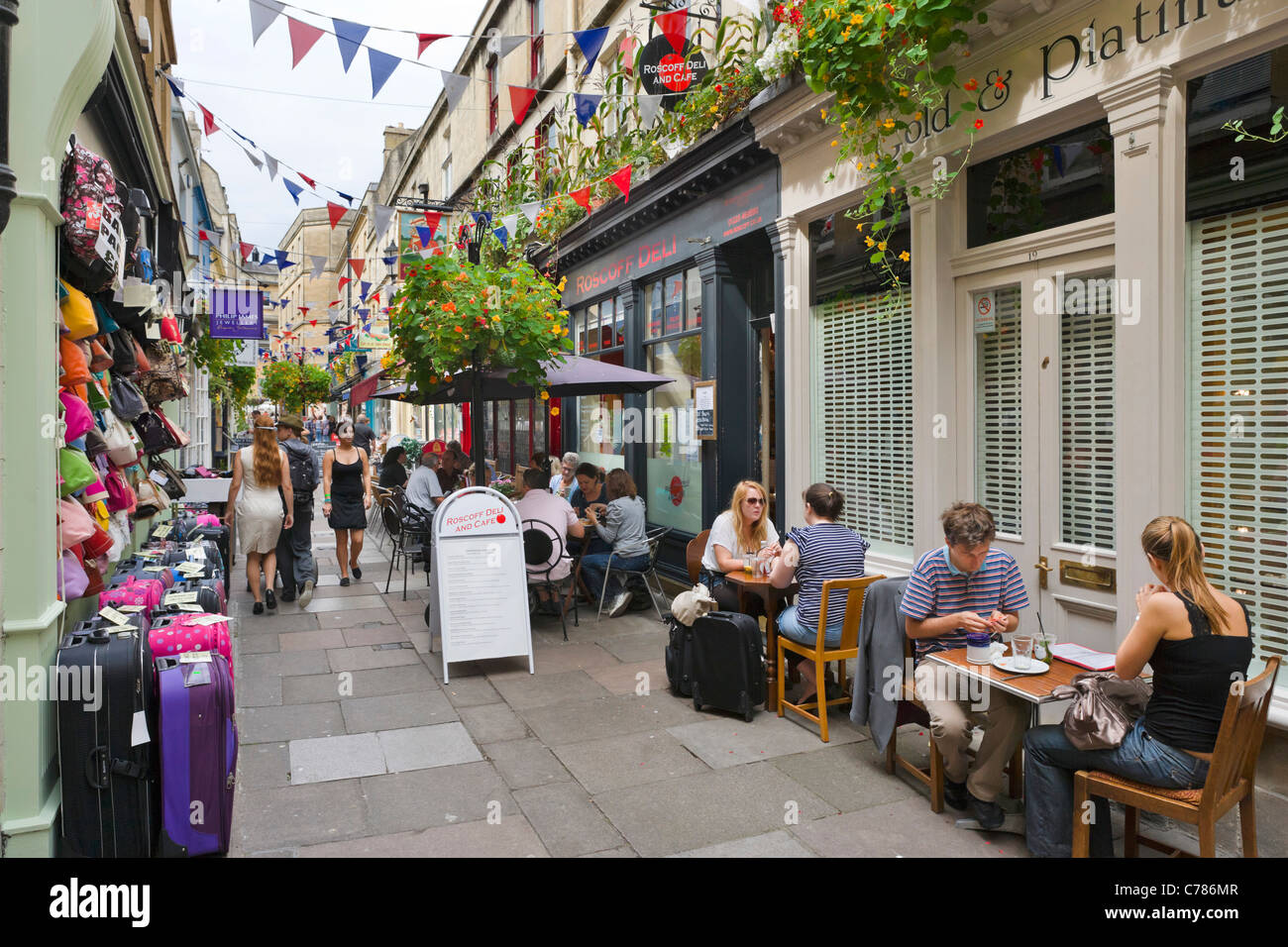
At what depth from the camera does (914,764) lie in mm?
4836

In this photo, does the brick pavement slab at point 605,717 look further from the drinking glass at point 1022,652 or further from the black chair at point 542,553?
the drinking glass at point 1022,652

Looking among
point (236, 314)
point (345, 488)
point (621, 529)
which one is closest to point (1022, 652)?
point (621, 529)

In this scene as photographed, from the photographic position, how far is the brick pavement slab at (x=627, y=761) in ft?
15.2

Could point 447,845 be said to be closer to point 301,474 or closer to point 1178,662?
point 1178,662

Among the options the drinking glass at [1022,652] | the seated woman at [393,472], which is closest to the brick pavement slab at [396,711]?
the drinking glass at [1022,652]

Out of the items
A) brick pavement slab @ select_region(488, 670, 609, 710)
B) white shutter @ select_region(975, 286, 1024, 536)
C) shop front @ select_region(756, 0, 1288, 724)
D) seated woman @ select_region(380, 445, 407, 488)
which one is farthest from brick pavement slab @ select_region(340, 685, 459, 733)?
seated woman @ select_region(380, 445, 407, 488)

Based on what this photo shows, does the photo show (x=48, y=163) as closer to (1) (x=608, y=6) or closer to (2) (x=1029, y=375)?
(2) (x=1029, y=375)

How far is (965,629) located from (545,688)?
123 inches

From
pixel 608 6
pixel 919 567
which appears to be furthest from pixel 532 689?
pixel 608 6

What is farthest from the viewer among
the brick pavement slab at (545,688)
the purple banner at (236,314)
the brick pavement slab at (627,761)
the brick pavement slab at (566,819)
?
the purple banner at (236,314)

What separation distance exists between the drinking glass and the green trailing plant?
15.5ft

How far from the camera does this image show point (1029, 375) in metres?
5.70

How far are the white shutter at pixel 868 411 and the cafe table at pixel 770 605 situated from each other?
5.22 feet
